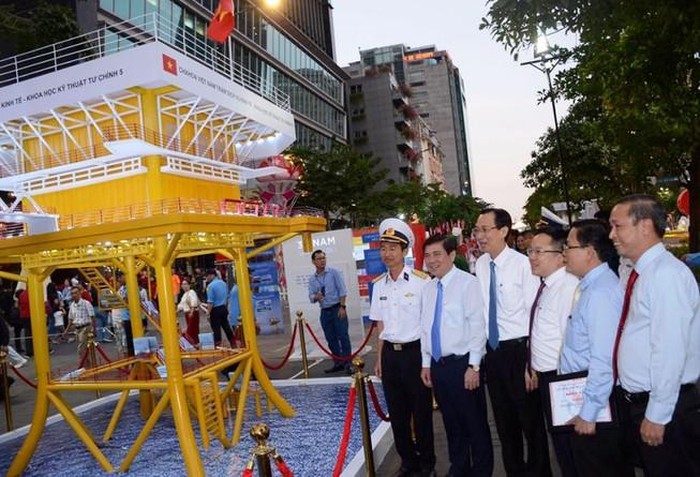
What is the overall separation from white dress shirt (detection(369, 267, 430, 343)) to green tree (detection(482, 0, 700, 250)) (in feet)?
11.9

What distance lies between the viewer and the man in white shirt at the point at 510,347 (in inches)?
184

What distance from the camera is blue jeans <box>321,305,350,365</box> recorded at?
11000 mm

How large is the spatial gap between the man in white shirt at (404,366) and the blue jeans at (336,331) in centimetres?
553

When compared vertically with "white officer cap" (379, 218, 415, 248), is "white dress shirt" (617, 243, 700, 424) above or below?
below

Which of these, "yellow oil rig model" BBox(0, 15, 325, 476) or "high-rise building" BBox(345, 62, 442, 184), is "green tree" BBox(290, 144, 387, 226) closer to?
"yellow oil rig model" BBox(0, 15, 325, 476)

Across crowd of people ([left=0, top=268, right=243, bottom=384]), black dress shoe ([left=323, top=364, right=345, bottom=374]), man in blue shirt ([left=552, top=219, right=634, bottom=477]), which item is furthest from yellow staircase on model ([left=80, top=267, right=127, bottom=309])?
man in blue shirt ([left=552, top=219, right=634, bottom=477])

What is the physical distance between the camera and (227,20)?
8.47 meters

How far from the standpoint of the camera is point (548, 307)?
4250 millimetres

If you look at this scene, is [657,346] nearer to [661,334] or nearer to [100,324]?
[661,334]

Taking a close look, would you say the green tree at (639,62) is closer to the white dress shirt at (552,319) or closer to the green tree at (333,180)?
the white dress shirt at (552,319)

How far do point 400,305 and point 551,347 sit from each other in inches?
63.3

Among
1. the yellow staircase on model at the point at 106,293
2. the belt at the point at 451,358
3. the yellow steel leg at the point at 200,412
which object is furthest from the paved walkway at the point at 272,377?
the yellow steel leg at the point at 200,412

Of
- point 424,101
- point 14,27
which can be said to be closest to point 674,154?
point 14,27

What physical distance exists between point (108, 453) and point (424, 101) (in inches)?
5507
